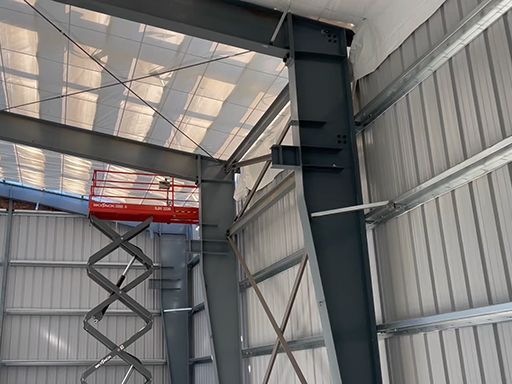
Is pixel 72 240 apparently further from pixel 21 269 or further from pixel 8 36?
pixel 8 36

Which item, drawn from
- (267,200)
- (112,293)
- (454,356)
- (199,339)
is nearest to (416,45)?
(454,356)

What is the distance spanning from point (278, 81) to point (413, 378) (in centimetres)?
623

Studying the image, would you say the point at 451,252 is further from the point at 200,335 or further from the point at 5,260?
the point at 5,260

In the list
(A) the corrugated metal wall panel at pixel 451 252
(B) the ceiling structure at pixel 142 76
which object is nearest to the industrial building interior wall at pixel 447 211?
(A) the corrugated metal wall panel at pixel 451 252

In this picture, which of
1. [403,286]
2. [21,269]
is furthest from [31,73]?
[21,269]

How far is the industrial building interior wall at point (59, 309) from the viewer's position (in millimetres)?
20953

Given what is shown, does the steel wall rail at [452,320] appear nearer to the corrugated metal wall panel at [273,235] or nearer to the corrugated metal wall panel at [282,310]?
the corrugated metal wall panel at [282,310]

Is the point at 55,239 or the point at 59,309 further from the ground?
the point at 55,239

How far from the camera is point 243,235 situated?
1553cm

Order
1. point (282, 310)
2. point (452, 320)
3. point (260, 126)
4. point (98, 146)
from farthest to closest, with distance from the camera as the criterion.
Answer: point (98, 146), point (260, 126), point (282, 310), point (452, 320)

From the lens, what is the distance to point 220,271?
15352mm

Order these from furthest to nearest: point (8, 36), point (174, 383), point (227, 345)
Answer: point (174, 383) < point (227, 345) < point (8, 36)

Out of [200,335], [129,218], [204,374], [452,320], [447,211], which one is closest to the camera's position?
[452,320]

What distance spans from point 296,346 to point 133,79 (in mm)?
6385
